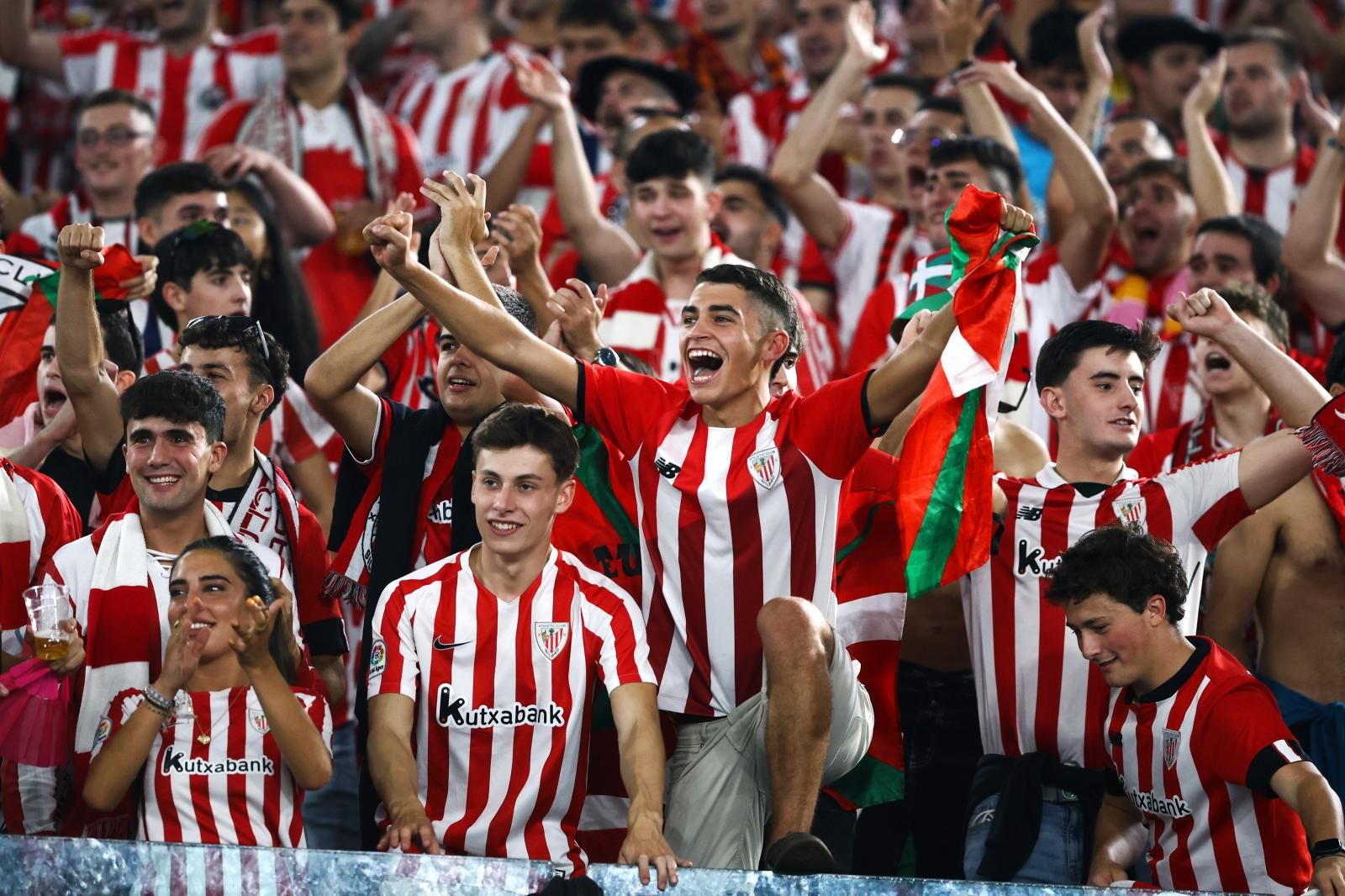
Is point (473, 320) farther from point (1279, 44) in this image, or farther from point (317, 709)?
point (1279, 44)

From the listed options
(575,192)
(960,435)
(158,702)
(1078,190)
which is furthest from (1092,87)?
(158,702)

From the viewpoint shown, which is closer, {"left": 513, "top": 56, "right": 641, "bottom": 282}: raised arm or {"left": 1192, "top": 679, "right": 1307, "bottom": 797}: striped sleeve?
{"left": 1192, "top": 679, "right": 1307, "bottom": 797}: striped sleeve

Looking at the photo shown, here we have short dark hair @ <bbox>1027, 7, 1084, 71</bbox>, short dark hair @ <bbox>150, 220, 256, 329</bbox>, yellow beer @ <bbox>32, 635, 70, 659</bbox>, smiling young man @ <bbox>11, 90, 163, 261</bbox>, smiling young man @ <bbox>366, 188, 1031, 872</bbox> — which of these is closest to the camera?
yellow beer @ <bbox>32, 635, 70, 659</bbox>

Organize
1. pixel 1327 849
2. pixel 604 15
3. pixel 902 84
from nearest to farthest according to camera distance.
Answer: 1. pixel 1327 849
2. pixel 902 84
3. pixel 604 15

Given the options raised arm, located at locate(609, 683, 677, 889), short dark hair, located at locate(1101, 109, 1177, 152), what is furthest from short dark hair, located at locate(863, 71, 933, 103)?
raised arm, located at locate(609, 683, 677, 889)


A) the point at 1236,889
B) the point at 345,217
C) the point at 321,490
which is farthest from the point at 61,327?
the point at 1236,889

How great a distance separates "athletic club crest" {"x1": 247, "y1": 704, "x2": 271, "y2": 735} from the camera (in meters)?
4.45

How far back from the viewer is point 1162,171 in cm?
736

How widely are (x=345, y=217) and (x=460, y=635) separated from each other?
377 cm

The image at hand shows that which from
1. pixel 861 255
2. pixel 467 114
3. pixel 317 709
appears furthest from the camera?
pixel 467 114

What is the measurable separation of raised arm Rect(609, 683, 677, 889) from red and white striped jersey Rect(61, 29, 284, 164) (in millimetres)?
5343

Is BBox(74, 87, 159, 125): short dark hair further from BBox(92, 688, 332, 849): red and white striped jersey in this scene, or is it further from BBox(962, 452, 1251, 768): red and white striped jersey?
BBox(962, 452, 1251, 768): red and white striped jersey

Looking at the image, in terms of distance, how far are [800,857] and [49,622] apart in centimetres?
182

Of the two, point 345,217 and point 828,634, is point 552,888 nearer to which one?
point 828,634
